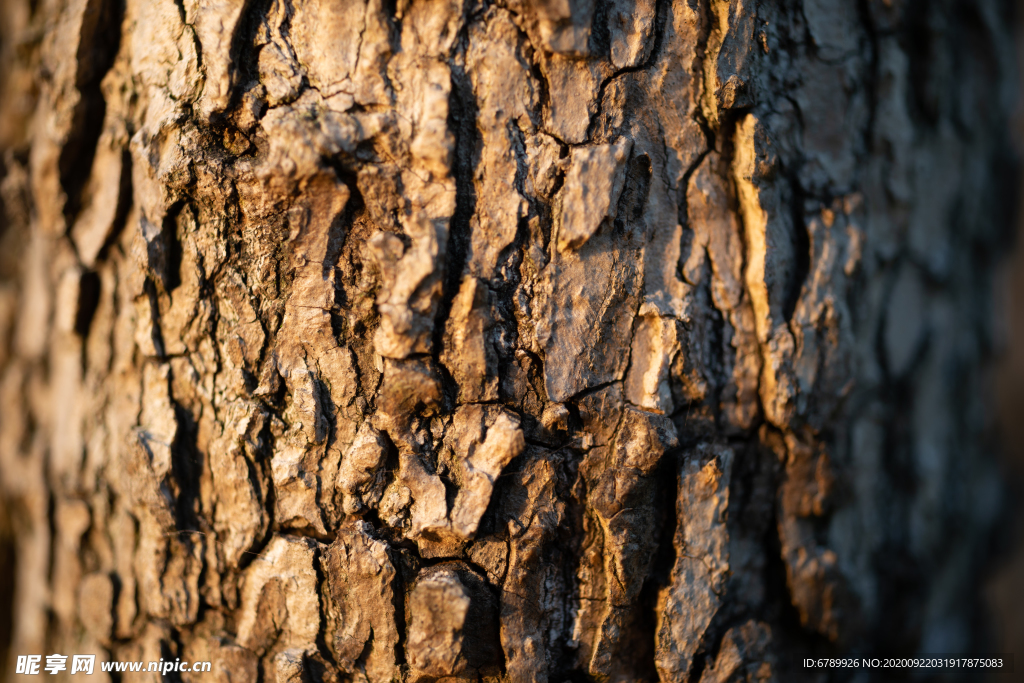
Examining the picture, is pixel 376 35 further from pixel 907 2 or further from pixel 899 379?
pixel 899 379

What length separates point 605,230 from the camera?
89 centimetres

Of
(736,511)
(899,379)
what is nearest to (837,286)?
(899,379)

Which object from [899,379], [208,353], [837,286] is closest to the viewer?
[208,353]

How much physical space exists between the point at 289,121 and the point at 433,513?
0.61 m

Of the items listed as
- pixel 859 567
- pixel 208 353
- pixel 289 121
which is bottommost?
pixel 859 567

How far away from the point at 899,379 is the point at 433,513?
1043 mm

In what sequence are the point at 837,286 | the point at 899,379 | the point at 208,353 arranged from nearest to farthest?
the point at 208,353
the point at 837,286
the point at 899,379

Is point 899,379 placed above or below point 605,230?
below

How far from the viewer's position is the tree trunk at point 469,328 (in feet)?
2.78

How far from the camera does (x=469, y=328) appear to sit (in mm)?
846

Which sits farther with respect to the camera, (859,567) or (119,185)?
(859,567)

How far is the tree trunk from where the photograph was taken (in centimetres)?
85

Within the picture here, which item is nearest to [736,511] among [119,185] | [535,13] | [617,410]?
[617,410]

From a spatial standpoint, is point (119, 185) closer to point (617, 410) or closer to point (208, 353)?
point (208, 353)
